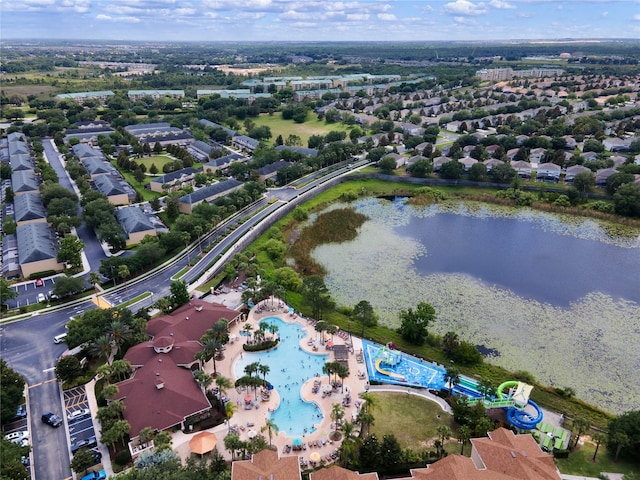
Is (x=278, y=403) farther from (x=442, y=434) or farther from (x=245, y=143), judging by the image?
(x=245, y=143)

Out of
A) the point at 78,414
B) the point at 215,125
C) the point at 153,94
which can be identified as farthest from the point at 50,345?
the point at 153,94

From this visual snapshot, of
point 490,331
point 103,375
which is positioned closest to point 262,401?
point 103,375

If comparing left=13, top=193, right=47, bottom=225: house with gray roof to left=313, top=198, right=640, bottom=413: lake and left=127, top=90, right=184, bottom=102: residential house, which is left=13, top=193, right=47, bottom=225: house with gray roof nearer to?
left=313, top=198, right=640, bottom=413: lake

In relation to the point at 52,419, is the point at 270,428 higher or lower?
higher

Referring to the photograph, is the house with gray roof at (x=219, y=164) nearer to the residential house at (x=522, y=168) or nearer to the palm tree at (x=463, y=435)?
the residential house at (x=522, y=168)

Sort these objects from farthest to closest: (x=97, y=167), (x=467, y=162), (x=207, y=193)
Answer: (x=467, y=162) < (x=97, y=167) < (x=207, y=193)

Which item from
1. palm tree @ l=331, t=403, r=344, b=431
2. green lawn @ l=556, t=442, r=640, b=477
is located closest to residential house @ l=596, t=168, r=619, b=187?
green lawn @ l=556, t=442, r=640, b=477
